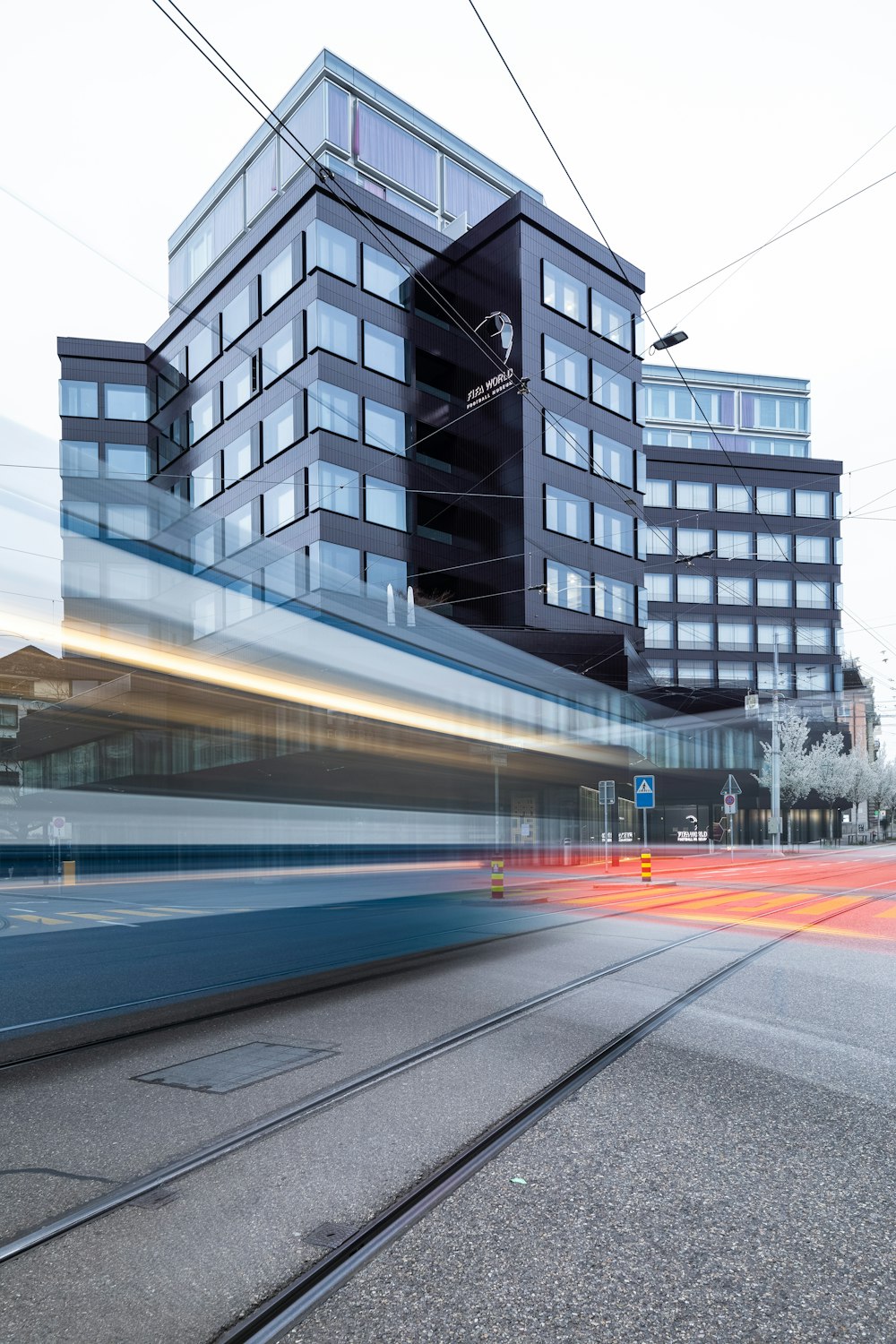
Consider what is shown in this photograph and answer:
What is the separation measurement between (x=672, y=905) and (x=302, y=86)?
125 feet

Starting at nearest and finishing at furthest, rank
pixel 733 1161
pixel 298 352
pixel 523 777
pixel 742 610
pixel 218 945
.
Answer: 1. pixel 733 1161
2. pixel 218 945
3. pixel 523 777
4. pixel 298 352
5. pixel 742 610

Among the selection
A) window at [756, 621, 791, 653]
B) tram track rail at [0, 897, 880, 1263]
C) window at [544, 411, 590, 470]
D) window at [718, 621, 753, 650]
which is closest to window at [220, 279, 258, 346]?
window at [544, 411, 590, 470]

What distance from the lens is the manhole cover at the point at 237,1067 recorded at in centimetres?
566

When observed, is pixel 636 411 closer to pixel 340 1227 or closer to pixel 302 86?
pixel 302 86

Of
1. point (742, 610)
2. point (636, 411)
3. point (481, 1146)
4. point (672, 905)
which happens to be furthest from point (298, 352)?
point (742, 610)

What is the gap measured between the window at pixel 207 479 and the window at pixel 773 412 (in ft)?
161

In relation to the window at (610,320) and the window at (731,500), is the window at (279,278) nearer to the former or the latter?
the window at (610,320)

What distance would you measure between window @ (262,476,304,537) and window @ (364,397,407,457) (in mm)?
3199

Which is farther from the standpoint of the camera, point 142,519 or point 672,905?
point 672,905

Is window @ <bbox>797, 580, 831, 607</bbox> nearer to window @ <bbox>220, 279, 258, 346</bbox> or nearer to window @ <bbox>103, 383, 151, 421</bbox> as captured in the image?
window @ <bbox>220, 279, 258, 346</bbox>

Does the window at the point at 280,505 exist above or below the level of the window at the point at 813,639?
above

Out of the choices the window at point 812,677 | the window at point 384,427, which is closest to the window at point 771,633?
the window at point 812,677

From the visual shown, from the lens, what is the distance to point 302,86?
40.4 meters

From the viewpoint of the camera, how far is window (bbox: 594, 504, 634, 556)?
124 feet
